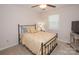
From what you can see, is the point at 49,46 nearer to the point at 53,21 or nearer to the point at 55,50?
the point at 55,50

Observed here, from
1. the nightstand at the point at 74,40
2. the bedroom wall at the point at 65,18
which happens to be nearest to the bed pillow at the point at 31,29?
the bedroom wall at the point at 65,18

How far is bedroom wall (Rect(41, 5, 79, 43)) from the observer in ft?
4.87

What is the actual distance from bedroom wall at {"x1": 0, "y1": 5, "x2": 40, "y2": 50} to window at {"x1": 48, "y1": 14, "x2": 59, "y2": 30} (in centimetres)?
21

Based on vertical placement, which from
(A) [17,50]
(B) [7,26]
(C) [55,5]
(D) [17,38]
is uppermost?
(C) [55,5]

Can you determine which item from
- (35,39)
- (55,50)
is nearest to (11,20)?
(35,39)

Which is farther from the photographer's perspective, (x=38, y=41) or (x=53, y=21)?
(x=53, y=21)

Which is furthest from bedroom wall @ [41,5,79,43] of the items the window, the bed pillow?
the bed pillow

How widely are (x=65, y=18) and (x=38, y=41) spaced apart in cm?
51

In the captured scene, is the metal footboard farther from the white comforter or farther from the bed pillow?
the bed pillow

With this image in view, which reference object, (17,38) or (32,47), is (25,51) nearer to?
(32,47)

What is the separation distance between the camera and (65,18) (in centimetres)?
153
